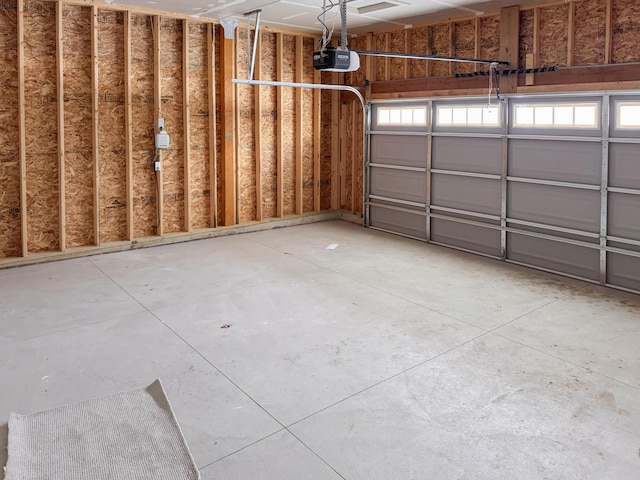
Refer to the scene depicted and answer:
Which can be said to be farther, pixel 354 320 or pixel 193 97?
pixel 193 97

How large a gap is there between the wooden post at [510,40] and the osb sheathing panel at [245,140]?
3.46 m

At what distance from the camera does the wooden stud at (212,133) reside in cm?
727

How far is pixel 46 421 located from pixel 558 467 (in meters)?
2.67

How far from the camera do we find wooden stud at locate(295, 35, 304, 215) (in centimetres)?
809

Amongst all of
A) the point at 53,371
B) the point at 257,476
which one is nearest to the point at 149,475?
the point at 257,476

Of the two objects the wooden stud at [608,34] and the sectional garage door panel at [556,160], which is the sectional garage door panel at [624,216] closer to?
the sectional garage door panel at [556,160]

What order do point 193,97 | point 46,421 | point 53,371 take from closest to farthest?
1. point 46,421
2. point 53,371
3. point 193,97

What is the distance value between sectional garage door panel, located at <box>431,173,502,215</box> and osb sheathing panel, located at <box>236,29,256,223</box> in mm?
2677

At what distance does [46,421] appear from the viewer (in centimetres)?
296

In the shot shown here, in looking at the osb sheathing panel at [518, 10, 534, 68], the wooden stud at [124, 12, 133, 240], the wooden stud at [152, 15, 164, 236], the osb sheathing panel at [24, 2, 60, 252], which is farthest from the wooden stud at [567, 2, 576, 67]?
the osb sheathing panel at [24, 2, 60, 252]

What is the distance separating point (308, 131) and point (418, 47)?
2.14 m

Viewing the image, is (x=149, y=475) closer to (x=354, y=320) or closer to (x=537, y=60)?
(x=354, y=320)

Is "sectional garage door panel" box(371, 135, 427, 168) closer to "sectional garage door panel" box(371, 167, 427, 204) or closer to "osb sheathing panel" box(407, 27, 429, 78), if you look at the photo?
"sectional garage door panel" box(371, 167, 427, 204)

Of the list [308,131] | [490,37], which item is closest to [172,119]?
[308,131]
